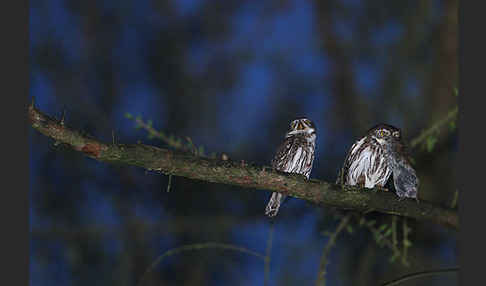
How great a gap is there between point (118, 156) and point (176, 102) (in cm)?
622

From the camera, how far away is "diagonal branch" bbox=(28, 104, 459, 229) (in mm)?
2643

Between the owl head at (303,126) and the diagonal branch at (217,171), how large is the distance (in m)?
0.83

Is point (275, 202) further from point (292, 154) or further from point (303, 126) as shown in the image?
point (303, 126)

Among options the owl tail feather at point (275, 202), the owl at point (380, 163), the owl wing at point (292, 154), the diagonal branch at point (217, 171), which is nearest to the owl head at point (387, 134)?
the owl at point (380, 163)

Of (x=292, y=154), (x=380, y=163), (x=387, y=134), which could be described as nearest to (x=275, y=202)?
(x=292, y=154)

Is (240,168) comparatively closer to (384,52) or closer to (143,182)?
(384,52)

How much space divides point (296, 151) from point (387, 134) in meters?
0.70

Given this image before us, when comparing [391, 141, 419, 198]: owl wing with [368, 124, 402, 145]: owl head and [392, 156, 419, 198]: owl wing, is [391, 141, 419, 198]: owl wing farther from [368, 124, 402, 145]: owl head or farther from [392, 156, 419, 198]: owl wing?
[368, 124, 402, 145]: owl head

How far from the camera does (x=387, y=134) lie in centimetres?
373

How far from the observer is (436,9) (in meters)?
7.44

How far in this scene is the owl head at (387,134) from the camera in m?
3.70

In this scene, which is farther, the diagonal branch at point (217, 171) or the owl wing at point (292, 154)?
the owl wing at point (292, 154)

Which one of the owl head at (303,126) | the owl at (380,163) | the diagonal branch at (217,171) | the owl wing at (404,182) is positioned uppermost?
the owl head at (303,126)

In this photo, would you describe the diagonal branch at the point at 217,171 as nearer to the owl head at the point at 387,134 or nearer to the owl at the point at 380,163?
the owl at the point at 380,163
